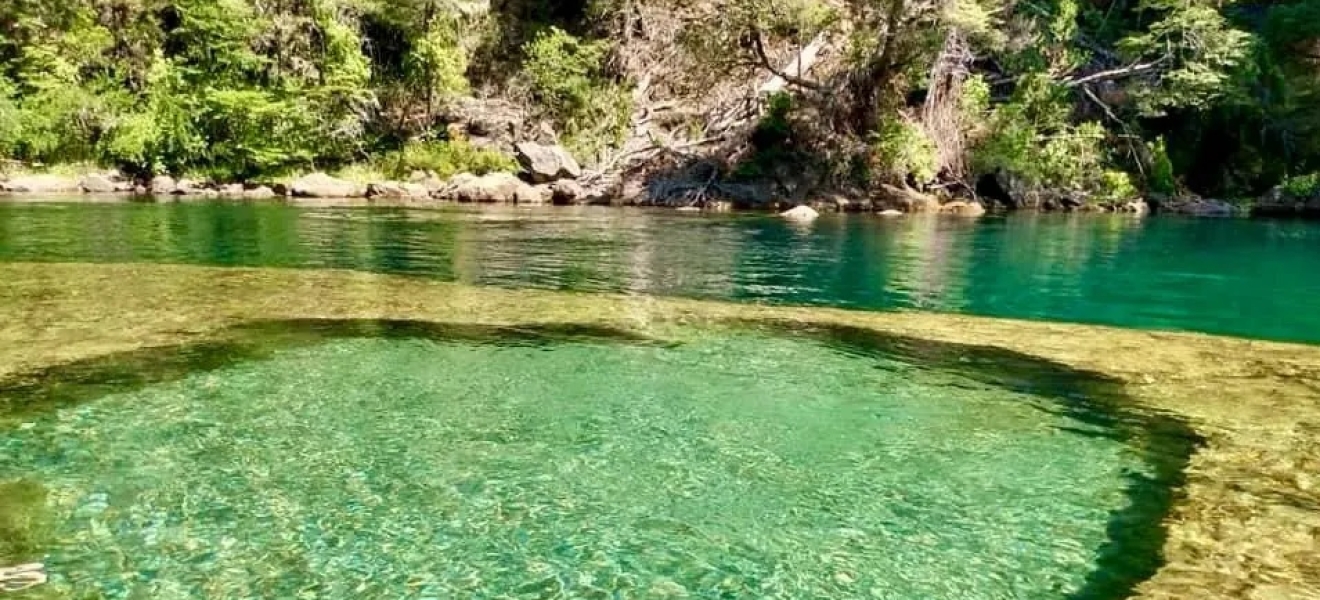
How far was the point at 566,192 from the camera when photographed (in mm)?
32688

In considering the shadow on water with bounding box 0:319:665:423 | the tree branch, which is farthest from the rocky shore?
the shadow on water with bounding box 0:319:665:423

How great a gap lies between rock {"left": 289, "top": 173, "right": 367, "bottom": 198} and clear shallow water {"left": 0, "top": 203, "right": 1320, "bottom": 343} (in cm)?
629

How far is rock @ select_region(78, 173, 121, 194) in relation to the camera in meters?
31.9

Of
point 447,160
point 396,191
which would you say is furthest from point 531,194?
point 396,191

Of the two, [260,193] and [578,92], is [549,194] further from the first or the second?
[260,193]

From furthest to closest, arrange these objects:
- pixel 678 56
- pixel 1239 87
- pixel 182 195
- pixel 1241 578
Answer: pixel 678 56, pixel 1239 87, pixel 182 195, pixel 1241 578

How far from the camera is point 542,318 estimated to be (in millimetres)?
10633

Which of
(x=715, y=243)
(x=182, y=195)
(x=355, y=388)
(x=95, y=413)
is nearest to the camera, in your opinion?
(x=95, y=413)

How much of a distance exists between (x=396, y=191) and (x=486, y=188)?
330cm

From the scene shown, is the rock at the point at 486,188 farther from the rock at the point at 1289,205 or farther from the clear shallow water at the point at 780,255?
the rock at the point at 1289,205

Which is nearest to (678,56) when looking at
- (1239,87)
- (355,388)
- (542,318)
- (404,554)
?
(1239,87)

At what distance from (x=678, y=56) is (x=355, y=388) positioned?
1262 inches

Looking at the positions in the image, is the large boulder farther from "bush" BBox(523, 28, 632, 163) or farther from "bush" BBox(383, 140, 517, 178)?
"bush" BBox(523, 28, 632, 163)

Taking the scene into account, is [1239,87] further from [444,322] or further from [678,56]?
[444,322]
